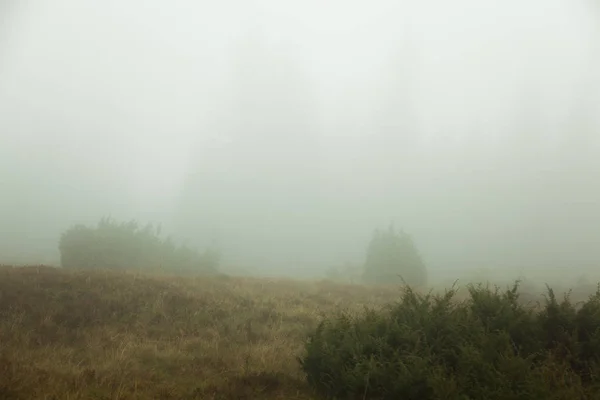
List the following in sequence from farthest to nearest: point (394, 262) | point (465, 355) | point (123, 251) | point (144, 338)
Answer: point (394, 262) < point (123, 251) < point (144, 338) < point (465, 355)

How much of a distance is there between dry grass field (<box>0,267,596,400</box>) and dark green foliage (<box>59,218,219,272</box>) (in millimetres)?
14375

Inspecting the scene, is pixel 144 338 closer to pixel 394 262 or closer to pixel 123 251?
pixel 123 251

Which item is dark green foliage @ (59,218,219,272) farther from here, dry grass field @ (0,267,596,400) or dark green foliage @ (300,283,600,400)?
dark green foliage @ (300,283,600,400)

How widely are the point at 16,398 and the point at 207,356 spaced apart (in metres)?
3.94

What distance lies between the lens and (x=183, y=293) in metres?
15.7

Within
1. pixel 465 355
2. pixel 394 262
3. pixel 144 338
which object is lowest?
pixel 144 338

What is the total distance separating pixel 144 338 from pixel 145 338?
0.02 m

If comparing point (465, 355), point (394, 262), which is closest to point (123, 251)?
point (394, 262)

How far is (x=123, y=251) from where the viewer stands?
3250cm

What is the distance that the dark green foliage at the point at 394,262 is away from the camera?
113 feet

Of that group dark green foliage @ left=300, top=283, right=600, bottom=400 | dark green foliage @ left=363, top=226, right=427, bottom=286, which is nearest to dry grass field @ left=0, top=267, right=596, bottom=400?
dark green foliage @ left=300, top=283, right=600, bottom=400

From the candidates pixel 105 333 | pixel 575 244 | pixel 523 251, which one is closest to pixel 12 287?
pixel 105 333

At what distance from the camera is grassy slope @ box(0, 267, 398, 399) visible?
655cm

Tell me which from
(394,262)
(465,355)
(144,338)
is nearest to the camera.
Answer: (465,355)
